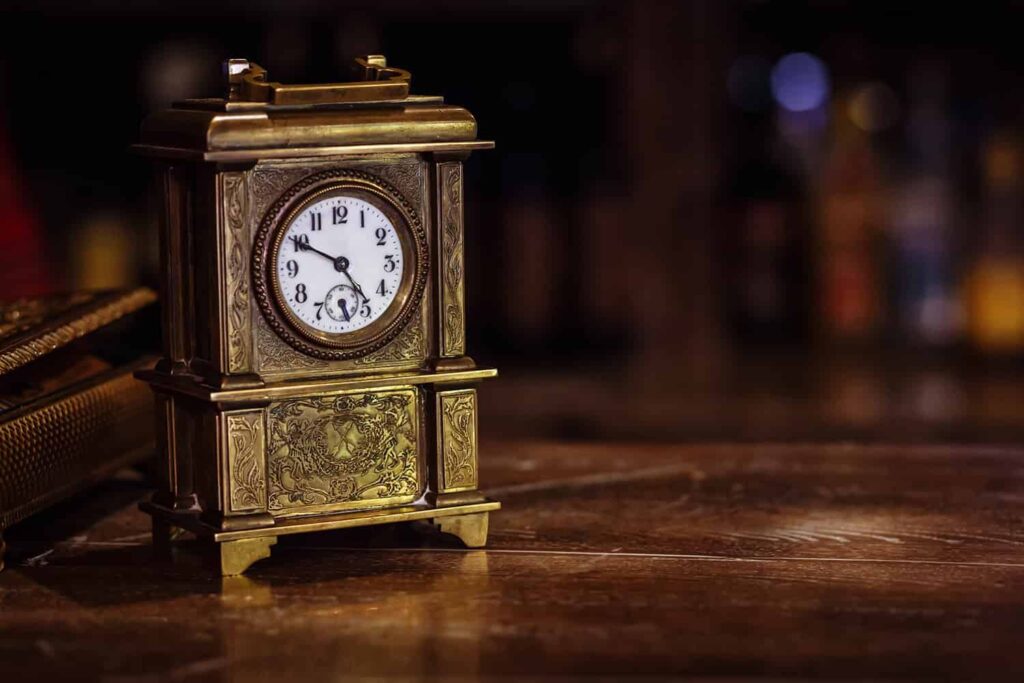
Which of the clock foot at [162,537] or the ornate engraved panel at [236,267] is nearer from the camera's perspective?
the ornate engraved panel at [236,267]

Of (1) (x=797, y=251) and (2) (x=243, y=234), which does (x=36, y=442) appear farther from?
(1) (x=797, y=251)

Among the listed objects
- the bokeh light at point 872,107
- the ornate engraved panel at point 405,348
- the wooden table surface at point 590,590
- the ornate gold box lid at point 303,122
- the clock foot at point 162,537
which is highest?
the bokeh light at point 872,107

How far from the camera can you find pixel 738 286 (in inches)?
152

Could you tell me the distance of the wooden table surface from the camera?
1.14 metres

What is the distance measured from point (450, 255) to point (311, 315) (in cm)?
13

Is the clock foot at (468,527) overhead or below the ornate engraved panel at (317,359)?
below

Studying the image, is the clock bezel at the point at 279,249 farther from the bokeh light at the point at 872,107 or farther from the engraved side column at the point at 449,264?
the bokeh light at the point at 872,107

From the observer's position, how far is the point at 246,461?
4.49 feet

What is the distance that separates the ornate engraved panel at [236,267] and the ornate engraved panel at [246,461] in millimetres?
43

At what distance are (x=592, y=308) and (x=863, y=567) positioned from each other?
2362mm

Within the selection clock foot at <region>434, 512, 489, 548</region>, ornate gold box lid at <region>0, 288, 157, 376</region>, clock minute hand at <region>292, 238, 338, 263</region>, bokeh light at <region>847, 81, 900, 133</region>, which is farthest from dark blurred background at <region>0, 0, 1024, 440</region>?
clock minute hand at <region>292, 238, 338, 263</region>

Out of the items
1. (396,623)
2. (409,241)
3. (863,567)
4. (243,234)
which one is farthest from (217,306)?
(863,567)

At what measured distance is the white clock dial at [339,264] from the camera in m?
1.37

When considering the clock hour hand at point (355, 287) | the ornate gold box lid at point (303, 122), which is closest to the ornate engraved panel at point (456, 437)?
the clock hour hand at point (355, 287)
